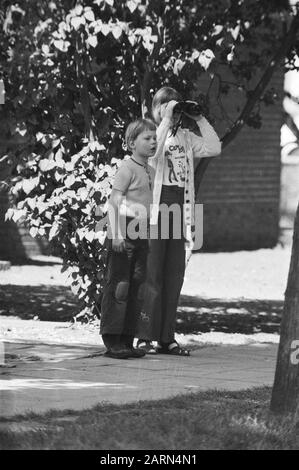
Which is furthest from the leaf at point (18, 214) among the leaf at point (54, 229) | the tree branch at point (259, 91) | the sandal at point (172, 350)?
the sandal at point (172, 350)

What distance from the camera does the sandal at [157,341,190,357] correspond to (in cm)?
919

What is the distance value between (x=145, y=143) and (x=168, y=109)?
1.38ft

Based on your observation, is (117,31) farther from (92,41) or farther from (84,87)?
(84,87)

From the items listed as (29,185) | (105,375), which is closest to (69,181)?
(29,185)

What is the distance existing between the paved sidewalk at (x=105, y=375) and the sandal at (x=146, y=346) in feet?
0.59

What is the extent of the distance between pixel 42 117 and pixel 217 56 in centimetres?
165

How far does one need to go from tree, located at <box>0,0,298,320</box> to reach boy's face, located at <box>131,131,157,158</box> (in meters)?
1.29

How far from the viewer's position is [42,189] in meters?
10.7

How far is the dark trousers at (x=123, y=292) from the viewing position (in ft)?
28.8

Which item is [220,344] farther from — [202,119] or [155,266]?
[202,119]

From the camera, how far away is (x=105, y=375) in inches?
314

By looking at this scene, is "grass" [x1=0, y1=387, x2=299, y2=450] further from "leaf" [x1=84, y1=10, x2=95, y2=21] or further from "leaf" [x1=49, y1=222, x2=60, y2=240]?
"leaf" [x1=84, y1=10, x2=95, y2=21]

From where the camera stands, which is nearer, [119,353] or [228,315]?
[119,353]
